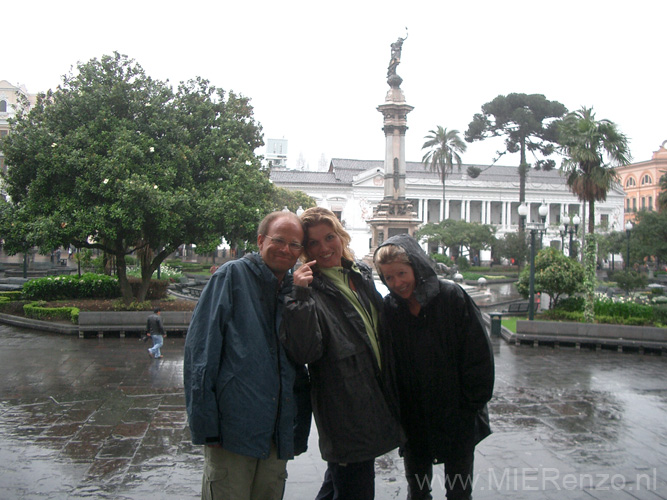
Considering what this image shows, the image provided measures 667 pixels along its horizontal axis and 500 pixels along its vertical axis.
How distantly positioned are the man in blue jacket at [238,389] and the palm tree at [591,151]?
760 inches

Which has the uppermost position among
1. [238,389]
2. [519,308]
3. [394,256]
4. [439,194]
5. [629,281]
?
[439,194]

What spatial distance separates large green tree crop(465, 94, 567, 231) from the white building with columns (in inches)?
779

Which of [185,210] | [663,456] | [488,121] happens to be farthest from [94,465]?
[488,121]

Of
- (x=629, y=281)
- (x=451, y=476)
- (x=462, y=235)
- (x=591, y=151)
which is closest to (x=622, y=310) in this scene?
(x=591, y=151)

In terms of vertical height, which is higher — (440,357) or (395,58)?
(395,58)

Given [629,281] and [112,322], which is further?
[629,281]

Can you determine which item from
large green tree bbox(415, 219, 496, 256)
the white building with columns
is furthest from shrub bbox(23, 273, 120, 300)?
the white building with columns

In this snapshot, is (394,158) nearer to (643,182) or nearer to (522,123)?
(522,123)

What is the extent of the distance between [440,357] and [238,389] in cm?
119

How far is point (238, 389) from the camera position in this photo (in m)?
2.64

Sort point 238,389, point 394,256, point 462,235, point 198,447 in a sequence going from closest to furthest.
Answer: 1. point 238,389
2. point 394,256
3. point 198,447
4. point 462,235

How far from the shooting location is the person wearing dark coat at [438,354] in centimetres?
316

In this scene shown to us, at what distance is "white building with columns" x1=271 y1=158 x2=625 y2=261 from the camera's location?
202 feet

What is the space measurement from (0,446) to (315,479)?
320 cm
